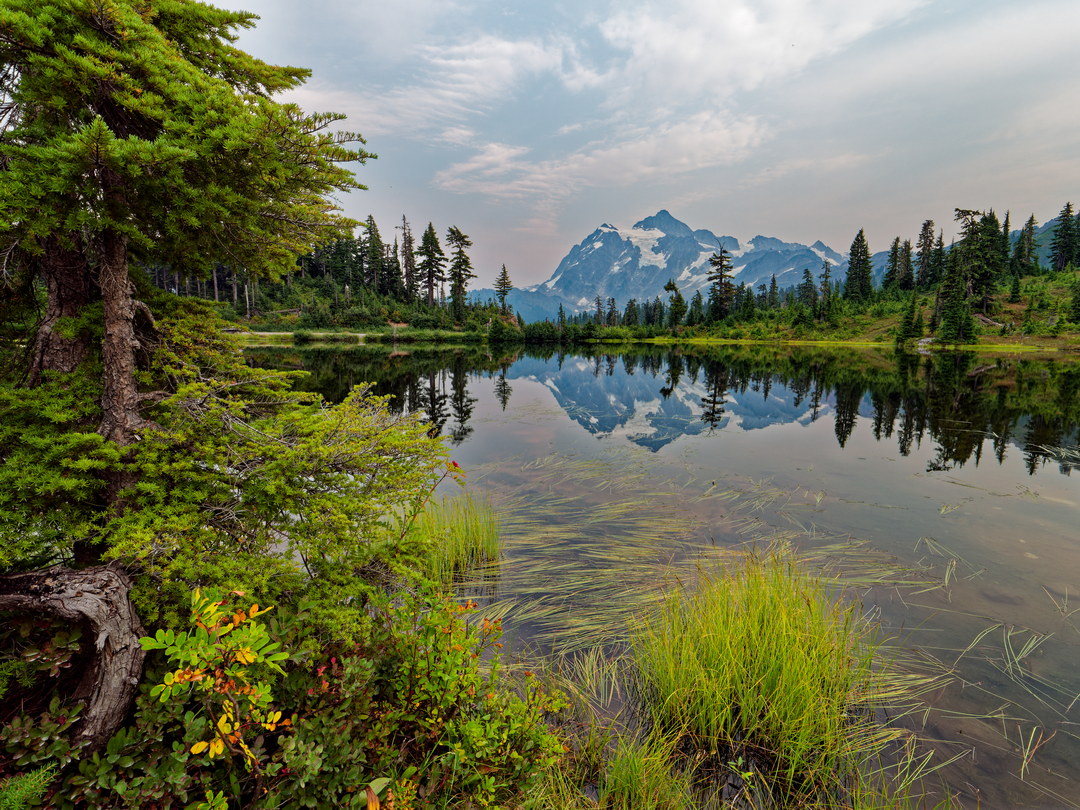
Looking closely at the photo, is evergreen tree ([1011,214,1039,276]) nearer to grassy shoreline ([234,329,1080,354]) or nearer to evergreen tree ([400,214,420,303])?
grassy shoreline ([234,329,1080,354])

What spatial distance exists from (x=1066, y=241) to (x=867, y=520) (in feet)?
384

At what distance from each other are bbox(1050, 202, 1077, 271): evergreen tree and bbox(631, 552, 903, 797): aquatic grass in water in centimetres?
12036

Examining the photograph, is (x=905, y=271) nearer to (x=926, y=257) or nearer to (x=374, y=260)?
(x=926, y=257)

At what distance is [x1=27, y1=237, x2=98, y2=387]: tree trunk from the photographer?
355cm

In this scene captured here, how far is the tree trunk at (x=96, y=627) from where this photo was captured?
2391mm

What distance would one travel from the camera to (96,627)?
98.2 inches

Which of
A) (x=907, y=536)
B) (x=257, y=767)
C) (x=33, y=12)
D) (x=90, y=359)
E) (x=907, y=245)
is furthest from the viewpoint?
(x=907, y=245)

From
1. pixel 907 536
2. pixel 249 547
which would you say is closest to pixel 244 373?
pixel 249 547

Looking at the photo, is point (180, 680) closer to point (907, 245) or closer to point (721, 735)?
point (721, 735)

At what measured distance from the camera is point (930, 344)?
54344 millimetres

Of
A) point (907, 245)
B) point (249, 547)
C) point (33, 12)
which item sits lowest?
point (249, 547)

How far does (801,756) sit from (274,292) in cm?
8841

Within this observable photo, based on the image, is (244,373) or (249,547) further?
(244,373)

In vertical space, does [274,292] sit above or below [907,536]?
above
